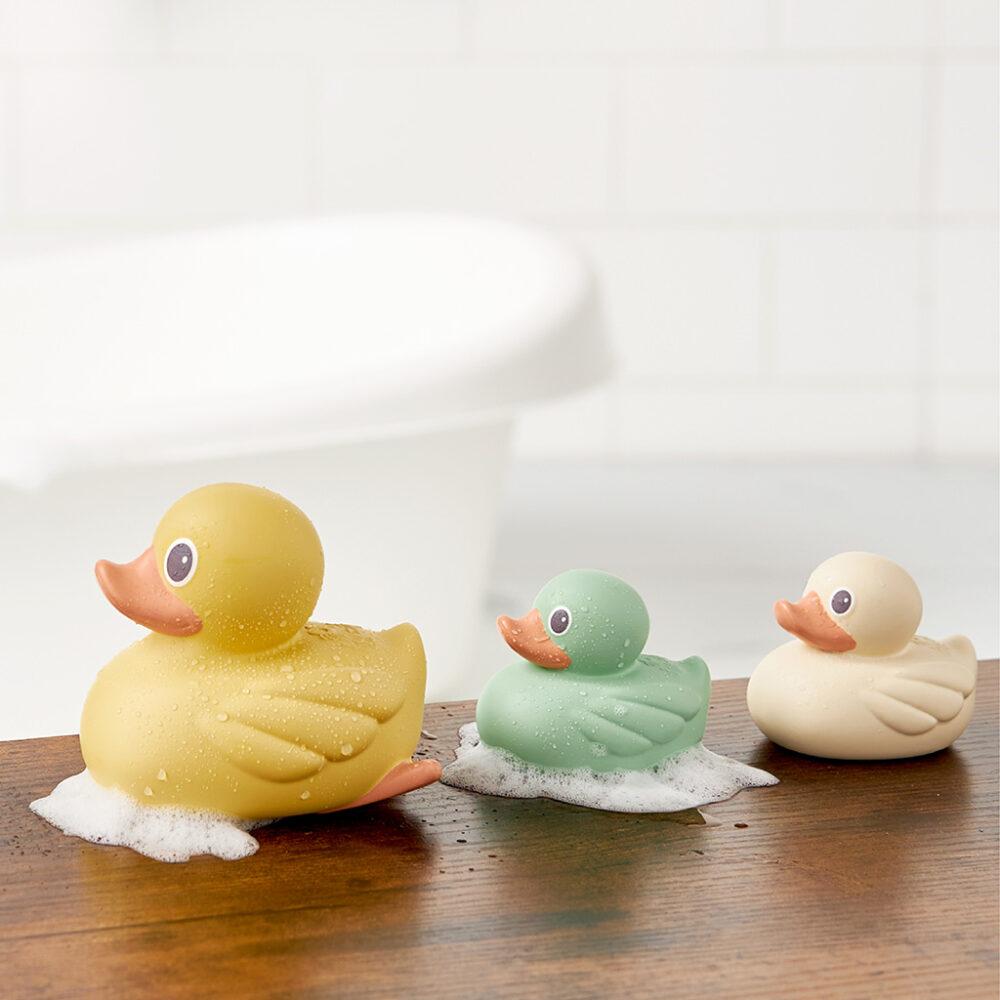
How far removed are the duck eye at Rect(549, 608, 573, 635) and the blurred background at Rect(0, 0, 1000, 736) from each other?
213 cm

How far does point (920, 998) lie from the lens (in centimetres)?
47

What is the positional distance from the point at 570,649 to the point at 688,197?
2.43 meters

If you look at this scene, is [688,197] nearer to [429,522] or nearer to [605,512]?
[605,512]

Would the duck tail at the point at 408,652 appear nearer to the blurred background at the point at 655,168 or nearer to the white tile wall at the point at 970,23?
the blurred background at the point at 655,168

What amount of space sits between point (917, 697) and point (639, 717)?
16 centimetres

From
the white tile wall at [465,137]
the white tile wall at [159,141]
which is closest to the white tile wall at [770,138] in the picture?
the white tile wall at [465,137]

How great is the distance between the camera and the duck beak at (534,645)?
683 mm

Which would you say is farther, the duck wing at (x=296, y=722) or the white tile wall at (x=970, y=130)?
the white tile wall at (x=970, y=130)

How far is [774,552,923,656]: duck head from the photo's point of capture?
0.73 meters

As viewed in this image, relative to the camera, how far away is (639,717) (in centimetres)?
68

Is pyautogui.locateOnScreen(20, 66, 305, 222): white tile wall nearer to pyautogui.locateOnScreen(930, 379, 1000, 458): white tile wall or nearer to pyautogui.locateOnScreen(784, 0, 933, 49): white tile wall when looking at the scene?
pyautogui.locateOnScreen(784, 0, 933, 49): white tile wall

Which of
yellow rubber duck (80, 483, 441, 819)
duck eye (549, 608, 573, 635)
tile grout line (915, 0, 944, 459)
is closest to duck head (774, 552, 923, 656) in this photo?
duck eye (549, 608, 573, 635)

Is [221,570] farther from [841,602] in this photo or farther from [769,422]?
[769,422]

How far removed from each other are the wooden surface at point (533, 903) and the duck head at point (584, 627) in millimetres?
78
